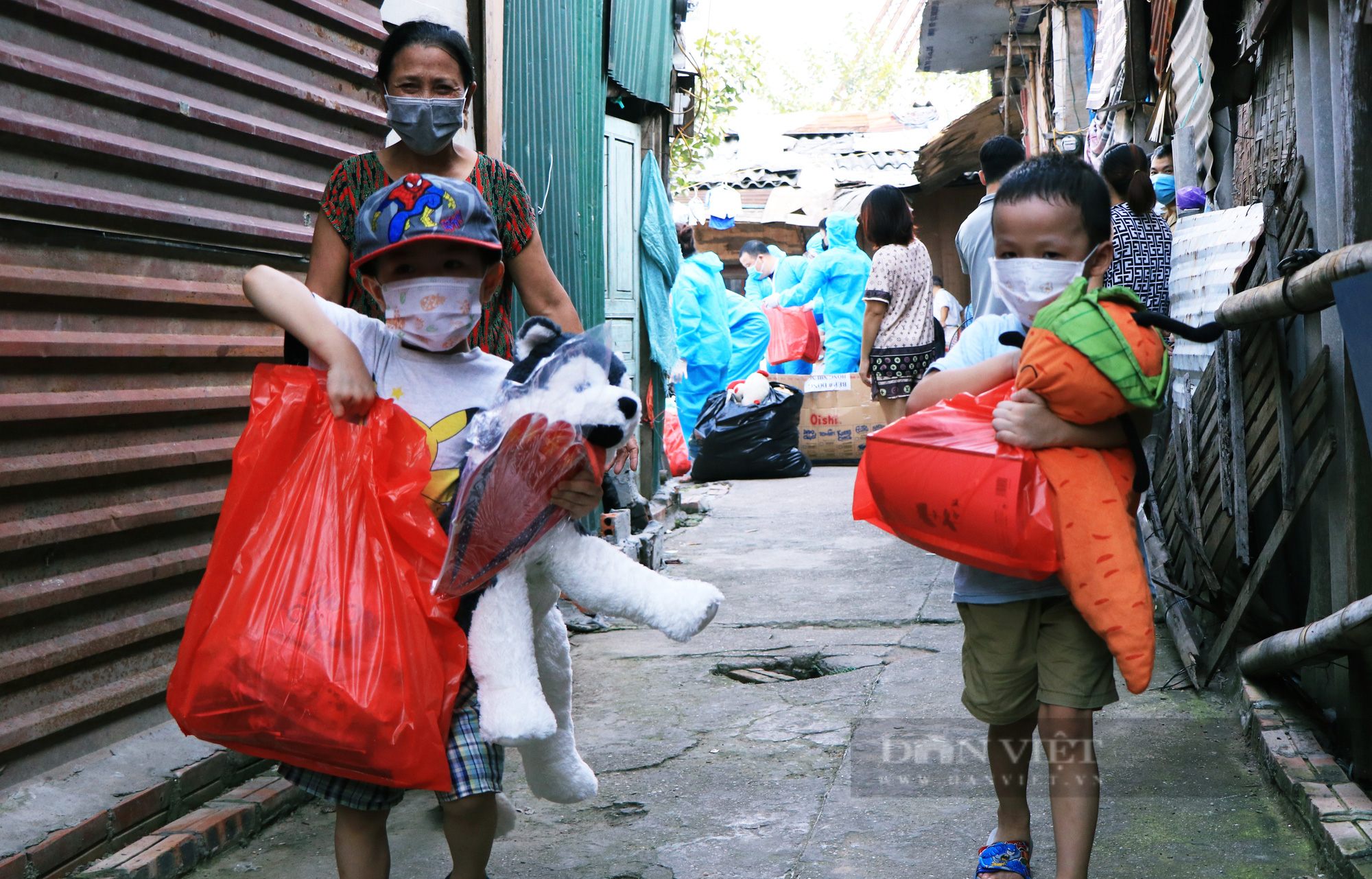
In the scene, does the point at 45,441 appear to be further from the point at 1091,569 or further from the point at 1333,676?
the point at 1333,676

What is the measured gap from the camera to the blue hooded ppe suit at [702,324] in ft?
33.9

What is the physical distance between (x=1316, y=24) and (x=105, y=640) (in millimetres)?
3501

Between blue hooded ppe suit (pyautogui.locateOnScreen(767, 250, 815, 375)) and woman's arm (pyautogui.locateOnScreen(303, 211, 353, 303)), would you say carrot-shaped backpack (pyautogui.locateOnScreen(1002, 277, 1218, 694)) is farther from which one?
blue hooded ppe suit (pyautogui.locateOnScreen(767, 250, 815, 375))

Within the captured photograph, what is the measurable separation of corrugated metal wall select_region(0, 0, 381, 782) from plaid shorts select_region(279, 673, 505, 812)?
40.9 inches

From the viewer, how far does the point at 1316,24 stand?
3141 mm

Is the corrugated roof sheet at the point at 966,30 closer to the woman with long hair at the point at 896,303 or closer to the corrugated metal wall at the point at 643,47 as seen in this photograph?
the corrugated metal wall at the point at 643,47

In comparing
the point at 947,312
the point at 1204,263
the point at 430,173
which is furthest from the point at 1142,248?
the point at 947,312

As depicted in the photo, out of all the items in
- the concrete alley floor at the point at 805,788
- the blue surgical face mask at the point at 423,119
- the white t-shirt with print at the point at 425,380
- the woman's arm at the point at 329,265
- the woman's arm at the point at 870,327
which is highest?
the blue surgical face mask at the point at 423,119

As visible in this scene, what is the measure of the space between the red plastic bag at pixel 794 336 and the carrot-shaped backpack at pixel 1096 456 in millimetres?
9692

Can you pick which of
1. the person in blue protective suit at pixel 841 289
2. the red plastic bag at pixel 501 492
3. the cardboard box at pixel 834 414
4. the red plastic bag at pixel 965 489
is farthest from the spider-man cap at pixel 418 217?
the person in blue protective suit at pixel 841 289

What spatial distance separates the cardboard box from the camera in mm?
10492

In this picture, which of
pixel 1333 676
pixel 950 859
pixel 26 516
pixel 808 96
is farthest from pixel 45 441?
pixel 808 96

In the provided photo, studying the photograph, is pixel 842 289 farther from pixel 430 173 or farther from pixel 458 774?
pixel 458 774

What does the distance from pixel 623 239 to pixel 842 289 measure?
14.8 ft
